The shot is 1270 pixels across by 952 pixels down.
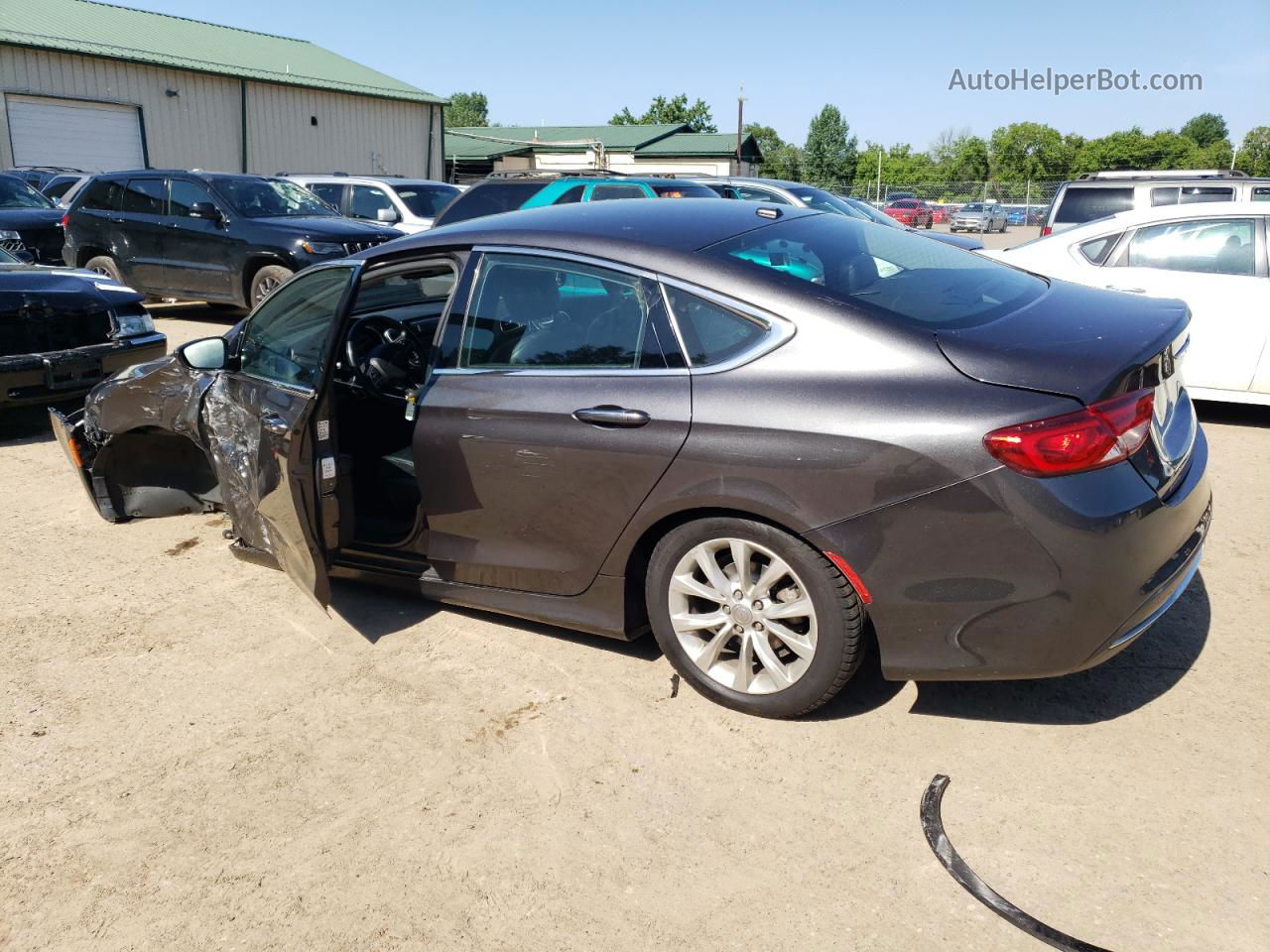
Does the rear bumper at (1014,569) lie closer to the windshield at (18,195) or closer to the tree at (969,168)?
the windshield at (18,195)

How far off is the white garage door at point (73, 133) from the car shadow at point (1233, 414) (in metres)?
25.7

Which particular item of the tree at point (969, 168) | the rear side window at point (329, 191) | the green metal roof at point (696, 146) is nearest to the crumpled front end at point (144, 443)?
the rear side window at point (329, 191)

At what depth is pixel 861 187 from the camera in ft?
182

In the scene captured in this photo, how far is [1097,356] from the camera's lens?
9.46ft

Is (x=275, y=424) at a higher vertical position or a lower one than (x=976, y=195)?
lower

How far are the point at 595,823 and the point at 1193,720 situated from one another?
1.97 m

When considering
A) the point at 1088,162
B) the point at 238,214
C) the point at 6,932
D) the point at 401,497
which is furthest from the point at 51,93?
the point at 1088,162

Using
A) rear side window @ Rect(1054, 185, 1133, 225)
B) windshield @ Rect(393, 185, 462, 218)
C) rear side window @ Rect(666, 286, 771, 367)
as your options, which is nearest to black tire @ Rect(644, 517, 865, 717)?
rear side window @ Rect(666, 286, 771, 367)

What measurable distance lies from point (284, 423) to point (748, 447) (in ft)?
5.89

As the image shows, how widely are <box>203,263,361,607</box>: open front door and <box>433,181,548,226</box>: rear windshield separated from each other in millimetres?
7301

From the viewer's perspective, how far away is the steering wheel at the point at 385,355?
14.3 ft

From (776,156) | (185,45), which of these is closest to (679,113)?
(776,156)

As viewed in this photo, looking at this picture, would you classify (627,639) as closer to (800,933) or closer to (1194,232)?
(800,933)

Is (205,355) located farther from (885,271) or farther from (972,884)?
(972,884)
